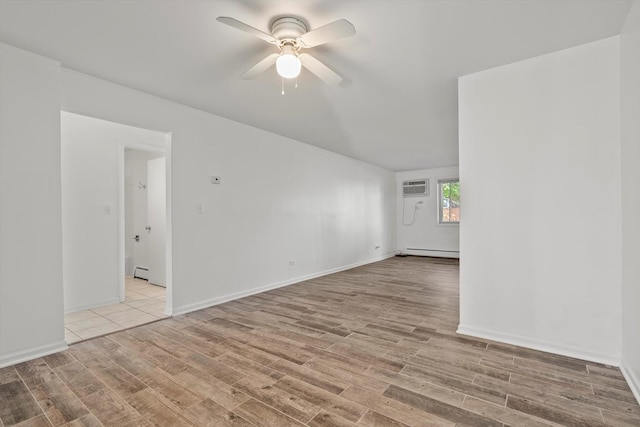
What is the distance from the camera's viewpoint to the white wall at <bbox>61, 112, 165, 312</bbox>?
3578mm

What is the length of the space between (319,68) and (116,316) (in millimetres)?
Result: 3363

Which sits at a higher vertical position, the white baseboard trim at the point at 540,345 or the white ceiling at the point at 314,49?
the white ceiling at the point at 314,49

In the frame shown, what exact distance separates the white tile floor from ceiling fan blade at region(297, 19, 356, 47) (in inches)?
122

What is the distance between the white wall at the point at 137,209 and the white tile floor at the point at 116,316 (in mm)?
1133

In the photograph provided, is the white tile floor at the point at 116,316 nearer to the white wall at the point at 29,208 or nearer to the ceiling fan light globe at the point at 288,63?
the white wall at the point at 29,208

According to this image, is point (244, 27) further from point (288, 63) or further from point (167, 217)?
point (167, 217)

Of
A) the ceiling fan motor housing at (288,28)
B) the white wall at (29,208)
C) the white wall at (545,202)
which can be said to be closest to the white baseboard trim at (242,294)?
the white wall at (29,208)

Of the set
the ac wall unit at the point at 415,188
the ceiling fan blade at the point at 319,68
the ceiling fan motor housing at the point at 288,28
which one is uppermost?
the ceiling fan motor housing at the point at 288,28

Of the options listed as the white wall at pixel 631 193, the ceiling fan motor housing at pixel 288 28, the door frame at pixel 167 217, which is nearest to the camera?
the white wall at pixel 631 193

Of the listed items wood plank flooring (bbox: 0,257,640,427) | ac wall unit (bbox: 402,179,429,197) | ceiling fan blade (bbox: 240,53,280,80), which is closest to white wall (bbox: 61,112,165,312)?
wood plank flooring (bbox: 0,257,640,427)

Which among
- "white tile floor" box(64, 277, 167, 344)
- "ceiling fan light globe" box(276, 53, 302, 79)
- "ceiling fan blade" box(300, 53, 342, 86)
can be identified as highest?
"ceiling fan blade" box(300, 53, 342, 86)

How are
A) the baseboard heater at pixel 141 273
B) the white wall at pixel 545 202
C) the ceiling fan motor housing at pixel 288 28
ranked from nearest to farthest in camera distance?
the ceiling fan motor housing at pixel 288 28
the white wall at pixel 545 202
the baseboard heater at pixel 141 273

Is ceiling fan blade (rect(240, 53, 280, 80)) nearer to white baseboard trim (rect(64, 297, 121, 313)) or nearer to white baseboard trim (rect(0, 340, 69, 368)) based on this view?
white baseboard trim (rect(0, 340, 69, 368))

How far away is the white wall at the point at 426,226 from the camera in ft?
25.0
